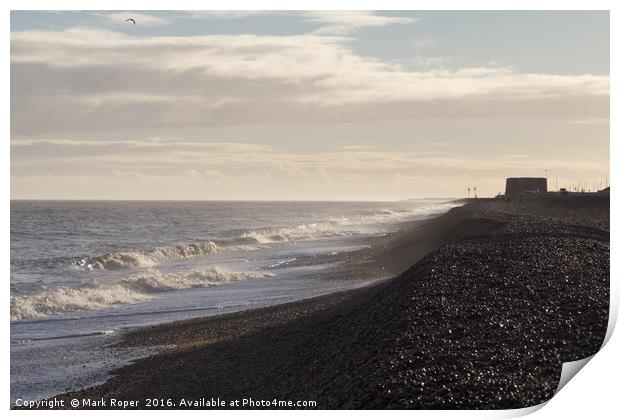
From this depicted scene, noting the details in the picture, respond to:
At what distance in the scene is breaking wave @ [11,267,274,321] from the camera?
2119 centimetres

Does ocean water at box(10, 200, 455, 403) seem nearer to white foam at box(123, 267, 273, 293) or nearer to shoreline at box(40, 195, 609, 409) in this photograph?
white foam at box(123, 267, 273, 293)

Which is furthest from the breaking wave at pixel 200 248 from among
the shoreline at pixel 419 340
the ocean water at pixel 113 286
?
the shoreline at pixel 419 340

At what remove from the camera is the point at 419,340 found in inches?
453

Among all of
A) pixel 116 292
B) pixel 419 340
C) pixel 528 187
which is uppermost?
pixel 528 187

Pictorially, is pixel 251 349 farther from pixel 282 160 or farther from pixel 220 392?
pixel 282 160

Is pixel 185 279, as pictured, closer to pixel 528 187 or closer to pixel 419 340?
pixel 419 340

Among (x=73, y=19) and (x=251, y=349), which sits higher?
(x=73, y=19)

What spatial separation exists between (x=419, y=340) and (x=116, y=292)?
15.1 meters

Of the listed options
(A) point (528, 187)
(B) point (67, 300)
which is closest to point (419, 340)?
(B) point (67, 300)

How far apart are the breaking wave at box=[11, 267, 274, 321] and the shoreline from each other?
4610 millimetres

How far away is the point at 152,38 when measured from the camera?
15.1 metres

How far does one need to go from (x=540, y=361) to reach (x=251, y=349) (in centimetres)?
596

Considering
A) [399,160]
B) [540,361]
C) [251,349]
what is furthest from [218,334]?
[540,361]

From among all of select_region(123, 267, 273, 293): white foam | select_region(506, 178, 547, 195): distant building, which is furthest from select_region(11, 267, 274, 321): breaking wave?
select_region(506, 178, 547, 195): distant building
